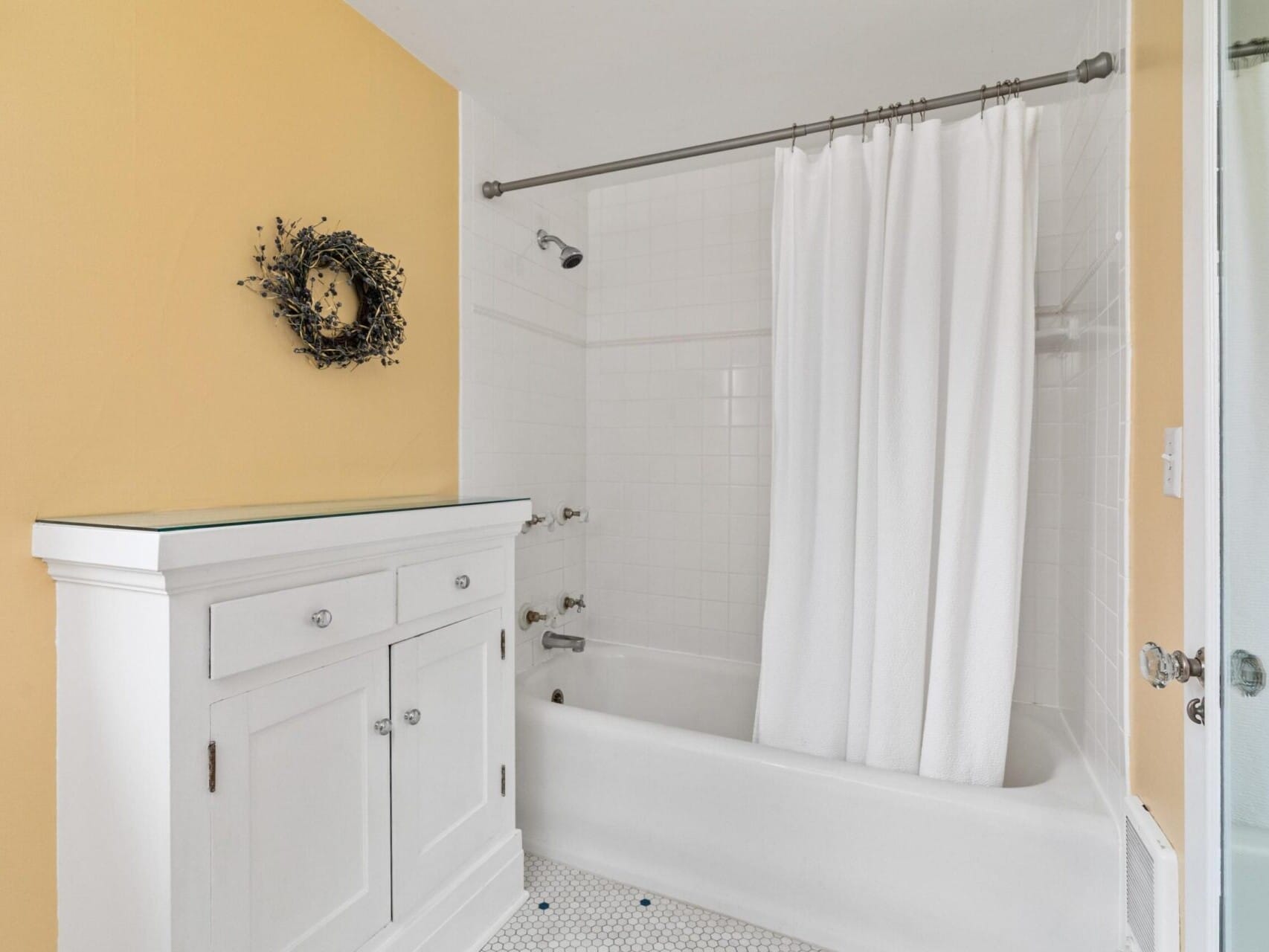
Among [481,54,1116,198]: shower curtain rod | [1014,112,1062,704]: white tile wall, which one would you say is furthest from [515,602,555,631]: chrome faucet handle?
[1014,112,1062,704]: white tile wall

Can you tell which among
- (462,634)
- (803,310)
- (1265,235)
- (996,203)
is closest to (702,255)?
(803,310)

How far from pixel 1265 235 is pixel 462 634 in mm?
1583

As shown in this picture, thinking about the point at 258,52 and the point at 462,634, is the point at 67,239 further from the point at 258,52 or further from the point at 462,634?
the point at 462,634

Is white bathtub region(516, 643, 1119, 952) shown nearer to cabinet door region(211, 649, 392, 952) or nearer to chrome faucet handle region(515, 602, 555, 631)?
chrome faucet handle region(515, 602, 555, 631)

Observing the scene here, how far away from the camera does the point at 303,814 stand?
1207 millimetres

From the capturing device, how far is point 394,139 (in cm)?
184

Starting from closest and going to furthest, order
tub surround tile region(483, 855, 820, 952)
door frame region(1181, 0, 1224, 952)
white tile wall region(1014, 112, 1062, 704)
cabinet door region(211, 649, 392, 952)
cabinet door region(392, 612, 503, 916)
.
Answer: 1. door frame region(1181, 0, 1224, 952)
2. cabinet door region(211, 649, 392, 952)
3. cabinet door region(392, 612, 503, 916)
4. tub surround tile region(483, 855, 820, 952)
5. white tile wall region(1014, 112, 1062, 704)

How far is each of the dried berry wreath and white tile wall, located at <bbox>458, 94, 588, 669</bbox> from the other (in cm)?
38

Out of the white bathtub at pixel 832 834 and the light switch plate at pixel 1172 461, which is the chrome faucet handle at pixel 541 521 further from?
the light switch plate at pixel 1172 461

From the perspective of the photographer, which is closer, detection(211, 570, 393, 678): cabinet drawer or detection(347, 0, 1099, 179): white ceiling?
detection(211, 570, 393, 678): cabinet drawer

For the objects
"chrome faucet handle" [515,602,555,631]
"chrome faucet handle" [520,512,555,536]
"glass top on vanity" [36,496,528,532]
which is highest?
"glass top on vanity" [36,496,528,532]

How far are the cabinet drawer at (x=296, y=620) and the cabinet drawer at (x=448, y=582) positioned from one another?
0.05 meters

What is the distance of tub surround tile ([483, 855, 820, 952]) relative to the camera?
1.61m

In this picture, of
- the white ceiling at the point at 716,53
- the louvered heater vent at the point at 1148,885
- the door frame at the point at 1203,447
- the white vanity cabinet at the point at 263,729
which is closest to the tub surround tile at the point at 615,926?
the white vanity cabinet at the point at 263,729
